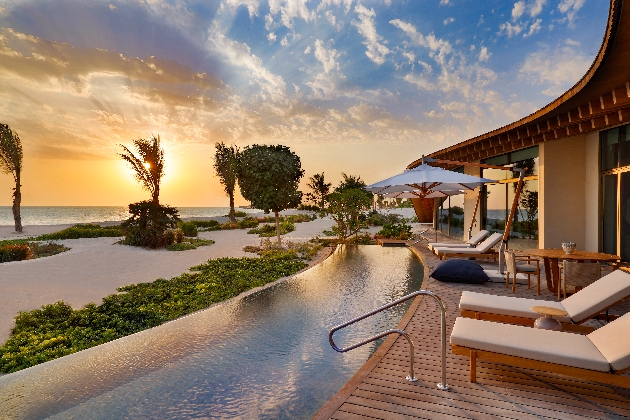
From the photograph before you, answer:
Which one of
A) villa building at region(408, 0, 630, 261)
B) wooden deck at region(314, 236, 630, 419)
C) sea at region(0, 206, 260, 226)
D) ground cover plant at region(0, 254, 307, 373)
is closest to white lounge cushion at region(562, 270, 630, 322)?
wooden deck at region(314, 236, 630, 419)

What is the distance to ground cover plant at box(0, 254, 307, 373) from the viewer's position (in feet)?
17.8

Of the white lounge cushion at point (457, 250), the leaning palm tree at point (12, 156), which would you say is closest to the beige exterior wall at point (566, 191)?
the white lounge cushion at point (457, 250)

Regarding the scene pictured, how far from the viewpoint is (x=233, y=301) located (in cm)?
803

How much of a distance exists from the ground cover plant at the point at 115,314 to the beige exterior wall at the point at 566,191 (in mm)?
8868

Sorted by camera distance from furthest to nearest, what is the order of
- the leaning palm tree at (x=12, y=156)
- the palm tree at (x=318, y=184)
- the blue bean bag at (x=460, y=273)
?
the palm tree at (x=318, y=184) < the leaning palm tree at (x=12, y=156) < the blue bean bag at (x=460, y=273)

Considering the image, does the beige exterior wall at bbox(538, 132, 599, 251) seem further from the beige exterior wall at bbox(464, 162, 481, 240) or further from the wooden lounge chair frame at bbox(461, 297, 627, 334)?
the wooden lounge chair frame at bbox(461, 297, 627, 334)

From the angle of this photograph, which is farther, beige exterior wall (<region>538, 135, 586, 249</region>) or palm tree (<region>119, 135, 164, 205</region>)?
palm tree (<region>119, 135, 164, 205</region>)

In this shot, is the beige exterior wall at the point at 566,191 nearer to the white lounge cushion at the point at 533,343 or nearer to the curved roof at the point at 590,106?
the curved roof at the point at 590,106

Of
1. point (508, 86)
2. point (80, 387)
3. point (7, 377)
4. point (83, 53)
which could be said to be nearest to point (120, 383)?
point (80, 387)

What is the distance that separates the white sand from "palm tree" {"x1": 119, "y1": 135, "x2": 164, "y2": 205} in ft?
22.0

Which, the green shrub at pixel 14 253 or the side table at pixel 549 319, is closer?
the side table at pixel 549 319

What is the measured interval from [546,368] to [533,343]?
0.83 ft

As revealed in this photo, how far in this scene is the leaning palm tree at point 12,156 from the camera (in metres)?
24.9

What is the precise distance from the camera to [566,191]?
431 inches
